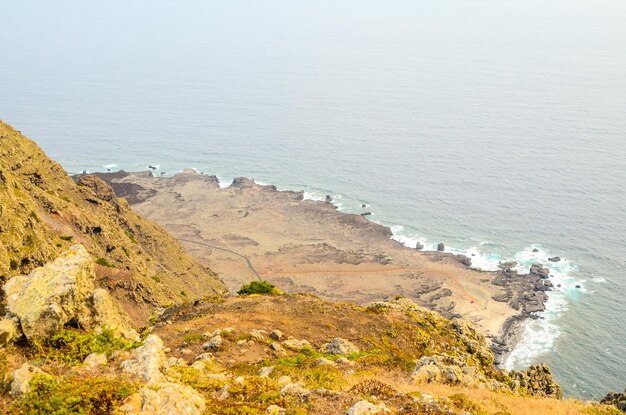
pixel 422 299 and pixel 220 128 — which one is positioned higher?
pixel 220 128

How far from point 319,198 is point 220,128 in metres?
75.7

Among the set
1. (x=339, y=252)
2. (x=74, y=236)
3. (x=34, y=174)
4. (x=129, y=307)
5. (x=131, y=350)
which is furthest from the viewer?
(x=339, y=252)

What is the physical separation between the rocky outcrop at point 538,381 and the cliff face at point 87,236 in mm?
31687

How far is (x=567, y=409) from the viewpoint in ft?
79.2

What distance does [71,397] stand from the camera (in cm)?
1370

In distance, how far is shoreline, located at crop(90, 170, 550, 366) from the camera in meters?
86.0

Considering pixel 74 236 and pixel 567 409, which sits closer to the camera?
pixel 567 409

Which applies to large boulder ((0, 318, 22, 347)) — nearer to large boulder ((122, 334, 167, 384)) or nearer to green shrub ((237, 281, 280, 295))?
large boulder ((122, 334, 167, 384))

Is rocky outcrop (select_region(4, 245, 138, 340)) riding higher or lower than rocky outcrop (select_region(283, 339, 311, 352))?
higher

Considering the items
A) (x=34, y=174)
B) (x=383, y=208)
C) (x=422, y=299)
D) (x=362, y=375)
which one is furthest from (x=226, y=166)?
(x=362, y=375)

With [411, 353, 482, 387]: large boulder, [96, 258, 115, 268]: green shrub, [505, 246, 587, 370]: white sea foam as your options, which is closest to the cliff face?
[96, 258, 115, 268]: green shrub

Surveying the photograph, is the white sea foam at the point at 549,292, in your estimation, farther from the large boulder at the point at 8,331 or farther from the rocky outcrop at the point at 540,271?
the large boulder at the point at 8,331

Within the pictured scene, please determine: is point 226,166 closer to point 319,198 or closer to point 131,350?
point 319,198

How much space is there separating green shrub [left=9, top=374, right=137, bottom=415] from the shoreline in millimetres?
70261
